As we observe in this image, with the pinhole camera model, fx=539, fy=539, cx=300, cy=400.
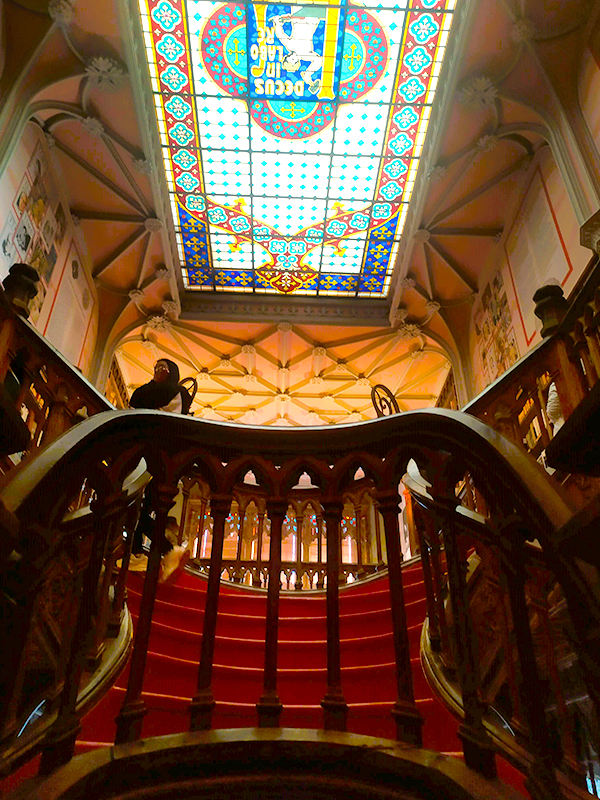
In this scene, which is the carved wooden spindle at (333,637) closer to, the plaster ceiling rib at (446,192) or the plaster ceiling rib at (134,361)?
the plaster ceiling rib at (446,192)

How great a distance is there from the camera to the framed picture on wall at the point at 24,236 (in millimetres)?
6776

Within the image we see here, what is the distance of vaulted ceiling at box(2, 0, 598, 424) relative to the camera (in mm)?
6410

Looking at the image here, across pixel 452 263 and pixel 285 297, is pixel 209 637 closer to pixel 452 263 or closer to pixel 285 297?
pixel 452 263

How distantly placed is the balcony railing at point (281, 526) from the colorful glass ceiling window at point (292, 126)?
6.84 metres

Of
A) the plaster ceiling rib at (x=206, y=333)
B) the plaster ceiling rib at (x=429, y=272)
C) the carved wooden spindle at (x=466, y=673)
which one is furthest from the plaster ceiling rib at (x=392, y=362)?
the carved wooden spindle at (x=466, y=673)

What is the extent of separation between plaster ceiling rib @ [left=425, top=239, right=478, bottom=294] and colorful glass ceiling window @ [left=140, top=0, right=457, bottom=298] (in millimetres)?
664

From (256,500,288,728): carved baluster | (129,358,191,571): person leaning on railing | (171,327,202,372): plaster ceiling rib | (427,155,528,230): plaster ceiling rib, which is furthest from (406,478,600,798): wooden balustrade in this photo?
(171,327,202,372): plaster ceiling rib

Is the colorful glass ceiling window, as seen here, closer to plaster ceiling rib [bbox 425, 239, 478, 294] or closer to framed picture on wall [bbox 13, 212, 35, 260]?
plaster ceiling rib [bbox 425, 239, 478, 294]

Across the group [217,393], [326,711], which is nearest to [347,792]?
[326,711]

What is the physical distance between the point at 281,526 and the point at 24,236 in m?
6.76

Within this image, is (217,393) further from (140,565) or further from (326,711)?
(326,711)

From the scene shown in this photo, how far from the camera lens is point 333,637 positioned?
1.73 metres

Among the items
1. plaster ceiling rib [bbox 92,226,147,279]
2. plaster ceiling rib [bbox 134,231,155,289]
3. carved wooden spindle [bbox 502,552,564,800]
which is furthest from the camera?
plaster ceiling rib [bbox 134,231,155,289]

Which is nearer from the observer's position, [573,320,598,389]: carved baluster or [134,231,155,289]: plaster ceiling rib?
[573,320,598,389]: carved baluster
